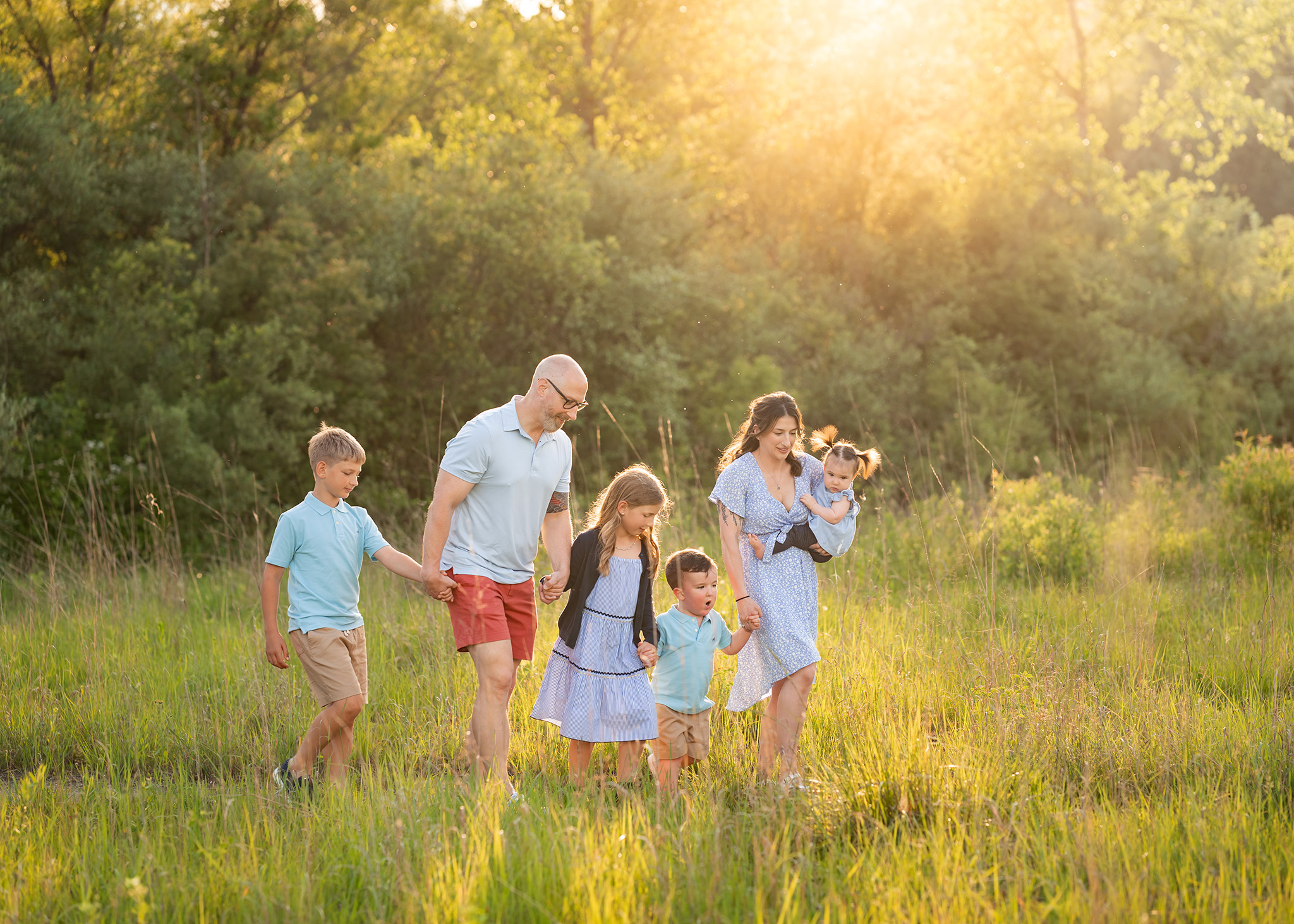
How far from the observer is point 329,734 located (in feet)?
15.1

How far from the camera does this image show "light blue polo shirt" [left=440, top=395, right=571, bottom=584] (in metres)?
4.52

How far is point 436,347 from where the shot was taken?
15984 millimetres

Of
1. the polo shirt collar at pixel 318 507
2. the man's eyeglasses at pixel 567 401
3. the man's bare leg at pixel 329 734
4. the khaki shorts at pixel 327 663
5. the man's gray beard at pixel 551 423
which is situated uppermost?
the man's eyeglasses at pixel 567 401

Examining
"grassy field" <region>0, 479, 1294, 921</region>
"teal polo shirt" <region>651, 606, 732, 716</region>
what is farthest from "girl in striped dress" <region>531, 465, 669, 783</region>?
"grassy field" <region>0, 479, 1294, 921</region>

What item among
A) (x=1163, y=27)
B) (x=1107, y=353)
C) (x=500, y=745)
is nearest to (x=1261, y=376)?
(x=1107, y=353)

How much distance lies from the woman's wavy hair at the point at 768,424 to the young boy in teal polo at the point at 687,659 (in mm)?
564

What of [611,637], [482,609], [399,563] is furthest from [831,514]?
[399,563]

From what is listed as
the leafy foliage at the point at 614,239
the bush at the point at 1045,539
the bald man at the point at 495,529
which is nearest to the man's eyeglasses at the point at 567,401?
the bald man at the point at 495,529

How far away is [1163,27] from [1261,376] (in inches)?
374

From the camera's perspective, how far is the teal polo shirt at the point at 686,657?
469 cm

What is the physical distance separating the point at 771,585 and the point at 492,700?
1333mm

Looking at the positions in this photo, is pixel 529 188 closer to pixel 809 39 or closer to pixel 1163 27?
pixel 809 39

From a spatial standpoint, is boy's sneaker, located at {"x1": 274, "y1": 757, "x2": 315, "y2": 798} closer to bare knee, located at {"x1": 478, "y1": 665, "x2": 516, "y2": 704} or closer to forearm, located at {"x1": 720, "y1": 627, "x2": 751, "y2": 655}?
bare knee, located at {"x1": 478, "y1": 665, "x2": 516, "y2": 704}

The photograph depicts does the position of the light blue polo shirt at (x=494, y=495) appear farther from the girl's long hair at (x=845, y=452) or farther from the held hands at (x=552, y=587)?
the girl's long hair at (x=845, y=452)
